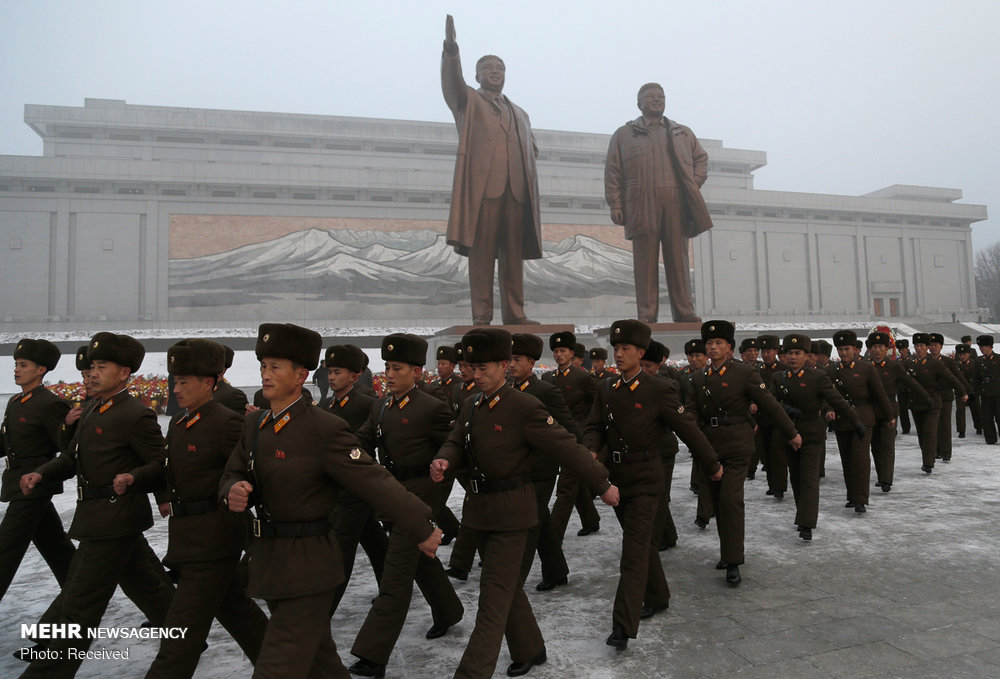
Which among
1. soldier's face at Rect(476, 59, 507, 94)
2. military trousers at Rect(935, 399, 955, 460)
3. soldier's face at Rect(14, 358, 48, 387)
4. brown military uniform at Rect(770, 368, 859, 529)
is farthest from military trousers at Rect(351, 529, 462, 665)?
soldier's face at Rect(476, 59, 507, 94)

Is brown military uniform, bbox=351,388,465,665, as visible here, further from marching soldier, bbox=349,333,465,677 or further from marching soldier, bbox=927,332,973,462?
marching soldier, bbox=927,332,973,462

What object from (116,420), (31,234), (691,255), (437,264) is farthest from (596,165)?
(116,420)

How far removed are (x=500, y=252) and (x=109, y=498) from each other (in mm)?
9607

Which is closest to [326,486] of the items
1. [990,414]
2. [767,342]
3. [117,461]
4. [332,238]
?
[117,461]

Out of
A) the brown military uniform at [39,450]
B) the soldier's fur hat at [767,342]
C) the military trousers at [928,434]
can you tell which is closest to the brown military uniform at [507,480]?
the brown military uniform at [39,450]

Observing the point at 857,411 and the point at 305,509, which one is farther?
the point at 857,411

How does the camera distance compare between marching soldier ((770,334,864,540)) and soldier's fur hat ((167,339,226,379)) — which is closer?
soldier's fur hat ((167,339,226,379))

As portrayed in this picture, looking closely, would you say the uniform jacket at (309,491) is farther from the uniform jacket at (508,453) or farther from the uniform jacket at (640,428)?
the uniform jacket at (640,428)

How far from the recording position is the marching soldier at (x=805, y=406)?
16.5 feet

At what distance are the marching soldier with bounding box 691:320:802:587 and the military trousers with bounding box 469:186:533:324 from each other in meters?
7.08

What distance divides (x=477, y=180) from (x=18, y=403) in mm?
8596

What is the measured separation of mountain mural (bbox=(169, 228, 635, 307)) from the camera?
30.9 meters

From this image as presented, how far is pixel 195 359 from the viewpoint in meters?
2.70

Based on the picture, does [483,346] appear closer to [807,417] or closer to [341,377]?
[341,377]
